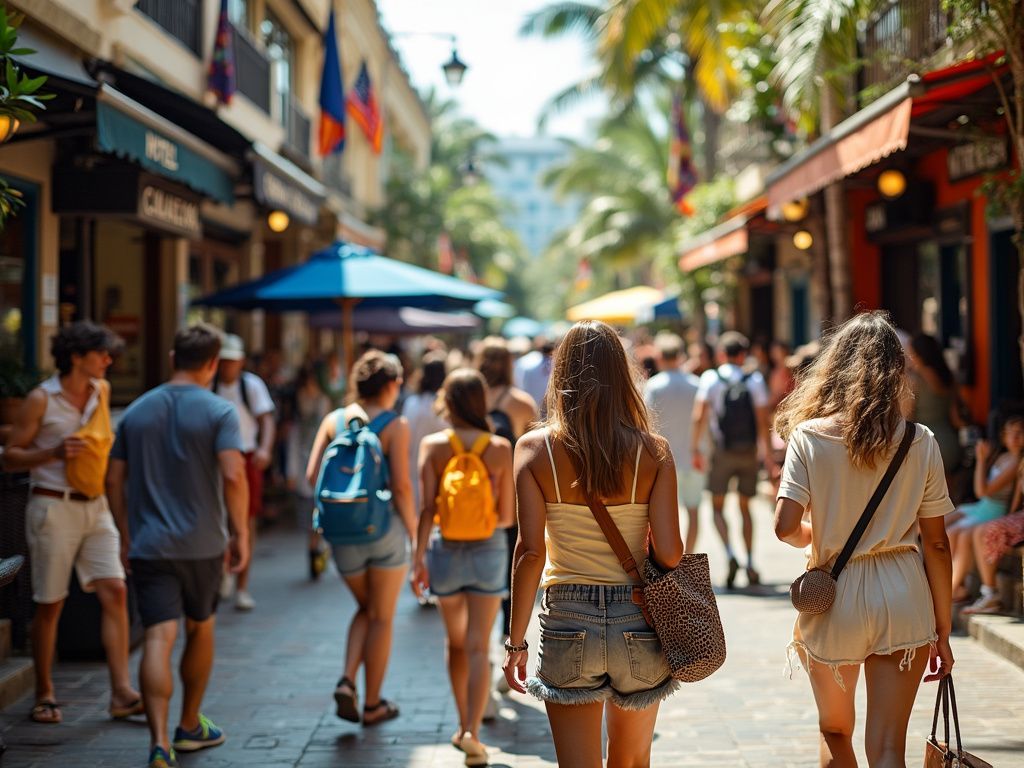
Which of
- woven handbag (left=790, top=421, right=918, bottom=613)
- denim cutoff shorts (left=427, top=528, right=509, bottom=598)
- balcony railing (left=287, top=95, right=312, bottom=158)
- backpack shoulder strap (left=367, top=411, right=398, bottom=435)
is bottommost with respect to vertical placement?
denim cutoff shorts (left=427, top=528, right=509, bottom=598)

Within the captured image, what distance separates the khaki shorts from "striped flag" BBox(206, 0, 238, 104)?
8591 millimetres

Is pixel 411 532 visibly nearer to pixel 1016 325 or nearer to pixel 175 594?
pixel 175 594

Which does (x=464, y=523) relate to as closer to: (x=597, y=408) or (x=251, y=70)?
(x=597, y=408)

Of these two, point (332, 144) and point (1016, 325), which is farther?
point (332, 144)

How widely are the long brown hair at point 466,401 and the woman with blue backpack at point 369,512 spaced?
343 mm

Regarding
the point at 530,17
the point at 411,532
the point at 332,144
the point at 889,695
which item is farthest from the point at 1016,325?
the point at 530,17

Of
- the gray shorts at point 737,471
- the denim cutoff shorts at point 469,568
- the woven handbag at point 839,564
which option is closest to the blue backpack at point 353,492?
the denim cutoff shorts at point 469,568

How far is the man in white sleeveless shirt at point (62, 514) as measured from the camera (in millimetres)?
6191

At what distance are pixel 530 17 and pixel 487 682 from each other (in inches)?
974

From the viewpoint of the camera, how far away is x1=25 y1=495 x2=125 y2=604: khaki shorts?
6.23 m

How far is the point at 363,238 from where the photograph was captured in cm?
1947

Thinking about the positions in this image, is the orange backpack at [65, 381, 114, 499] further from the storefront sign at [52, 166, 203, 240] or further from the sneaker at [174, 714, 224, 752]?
the storefront sign at [52, 166, 203, 240]

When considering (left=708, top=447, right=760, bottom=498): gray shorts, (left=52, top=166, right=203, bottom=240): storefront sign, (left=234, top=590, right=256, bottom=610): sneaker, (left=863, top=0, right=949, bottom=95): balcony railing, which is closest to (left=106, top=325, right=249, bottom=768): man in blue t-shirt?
(left=234, top=590, right=256, bottom=610): sneaker

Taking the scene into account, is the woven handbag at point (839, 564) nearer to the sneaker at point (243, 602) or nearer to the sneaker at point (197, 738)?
the sneaker at point (197, 738)
